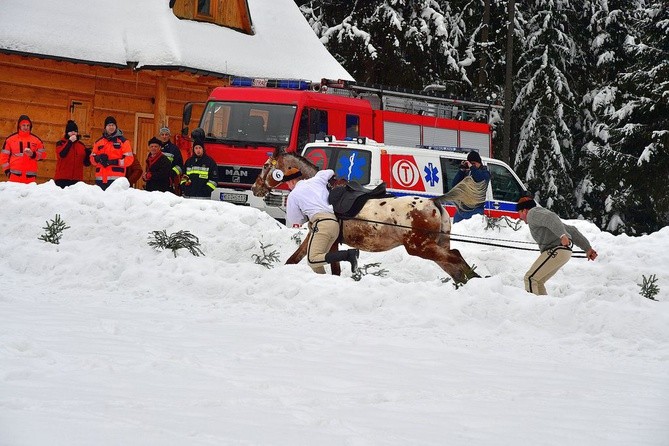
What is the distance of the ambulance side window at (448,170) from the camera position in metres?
17.9

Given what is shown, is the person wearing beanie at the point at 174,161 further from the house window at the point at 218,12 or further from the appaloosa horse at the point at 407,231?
the house window at the point at 218,12

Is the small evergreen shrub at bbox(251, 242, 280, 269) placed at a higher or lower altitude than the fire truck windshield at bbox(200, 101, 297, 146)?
lower

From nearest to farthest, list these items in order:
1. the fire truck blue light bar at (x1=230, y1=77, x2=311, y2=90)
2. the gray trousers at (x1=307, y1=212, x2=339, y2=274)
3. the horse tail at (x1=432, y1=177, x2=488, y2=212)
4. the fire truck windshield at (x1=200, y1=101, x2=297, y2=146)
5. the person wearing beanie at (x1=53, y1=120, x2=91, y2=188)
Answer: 1. the gray trousers at (x1=307, y1=212, x2=339, y2=274)
2. the horse tail at (x1=432, y1=177, x2=488, y2=212)
3. the person wearing beanie at (x1=53, y1=120, x2=91, y2=188)
4. the fire truck windshield at (x1=200, y1=101, x2=297, y2=146)
5. the fire truck blue light bar at (x1=230, y1=77, x2=311, y2=90)

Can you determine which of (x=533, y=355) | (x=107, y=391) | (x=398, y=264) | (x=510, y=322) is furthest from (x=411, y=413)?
(x=398, y=264)

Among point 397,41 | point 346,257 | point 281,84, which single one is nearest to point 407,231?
point 346,257

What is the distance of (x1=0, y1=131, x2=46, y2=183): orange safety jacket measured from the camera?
17109mm

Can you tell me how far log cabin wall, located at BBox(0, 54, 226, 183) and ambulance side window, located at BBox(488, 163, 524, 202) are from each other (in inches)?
372

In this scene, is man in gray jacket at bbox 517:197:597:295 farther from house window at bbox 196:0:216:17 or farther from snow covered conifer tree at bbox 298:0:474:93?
snow covered conifer tree at bbox 298:0:474:93

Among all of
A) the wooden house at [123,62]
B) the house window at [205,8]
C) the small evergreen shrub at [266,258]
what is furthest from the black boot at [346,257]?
the house window at [205,8]

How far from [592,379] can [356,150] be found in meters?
10.0

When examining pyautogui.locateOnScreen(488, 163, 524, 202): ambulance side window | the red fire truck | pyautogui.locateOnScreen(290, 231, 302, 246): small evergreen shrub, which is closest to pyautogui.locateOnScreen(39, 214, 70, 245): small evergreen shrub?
pyautogui.locateOnScreen(290, 231, 302, 246): small evergreen shrub

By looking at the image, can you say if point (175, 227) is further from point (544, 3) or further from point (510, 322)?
point (544, 3)

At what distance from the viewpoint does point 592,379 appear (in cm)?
744

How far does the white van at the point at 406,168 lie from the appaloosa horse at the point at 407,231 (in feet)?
15.8
